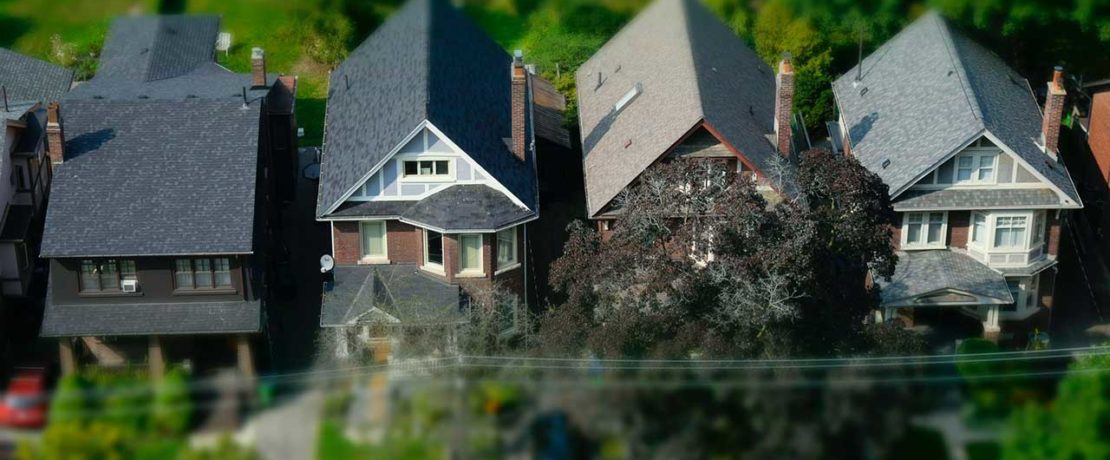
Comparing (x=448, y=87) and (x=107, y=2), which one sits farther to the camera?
(x=448, y=87)

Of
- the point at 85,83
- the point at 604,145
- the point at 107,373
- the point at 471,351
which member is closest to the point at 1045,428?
the point at 471,351

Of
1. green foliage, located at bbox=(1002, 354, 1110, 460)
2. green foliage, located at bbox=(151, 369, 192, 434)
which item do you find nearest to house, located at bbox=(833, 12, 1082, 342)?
green foliage, located at bbox=(1002, 354, 1110, 460)

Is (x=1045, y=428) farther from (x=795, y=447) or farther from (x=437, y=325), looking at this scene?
(x=437, y=325)

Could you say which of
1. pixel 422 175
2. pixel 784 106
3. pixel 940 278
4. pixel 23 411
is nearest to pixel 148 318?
pixel 422 175

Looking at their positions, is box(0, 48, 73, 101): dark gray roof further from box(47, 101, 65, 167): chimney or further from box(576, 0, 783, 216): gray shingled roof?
box(576, 0, 783, 216): gray shingled roof

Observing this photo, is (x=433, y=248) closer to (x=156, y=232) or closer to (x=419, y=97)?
(x=419, y=97)

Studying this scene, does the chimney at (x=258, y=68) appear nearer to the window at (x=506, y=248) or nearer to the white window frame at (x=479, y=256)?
the white window frame at (x=479, y=256)

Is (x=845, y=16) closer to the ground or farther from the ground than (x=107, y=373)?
farther from the ground
